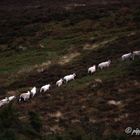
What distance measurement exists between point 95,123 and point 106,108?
347 centimetres

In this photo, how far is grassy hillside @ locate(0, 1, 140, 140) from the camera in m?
31.7

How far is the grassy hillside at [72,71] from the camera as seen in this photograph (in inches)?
1248

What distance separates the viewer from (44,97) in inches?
1652

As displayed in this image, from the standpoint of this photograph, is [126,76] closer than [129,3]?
Yes

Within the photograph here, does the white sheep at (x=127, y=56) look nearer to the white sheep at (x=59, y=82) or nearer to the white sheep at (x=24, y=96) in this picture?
the white sheep at (x=59, y=82)

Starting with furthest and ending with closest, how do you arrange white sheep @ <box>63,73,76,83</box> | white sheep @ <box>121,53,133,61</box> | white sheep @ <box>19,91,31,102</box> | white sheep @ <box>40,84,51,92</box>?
white sheep @ <box>121,53,133,61</box>
white sheep @ <box>63,73,76,83</box>
white sheep @ <box>40,84,51,92</box>
white sheep @ <box>19,91,31,102</box>

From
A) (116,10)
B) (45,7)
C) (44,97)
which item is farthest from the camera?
(45,7)

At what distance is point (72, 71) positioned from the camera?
51719 millimetres

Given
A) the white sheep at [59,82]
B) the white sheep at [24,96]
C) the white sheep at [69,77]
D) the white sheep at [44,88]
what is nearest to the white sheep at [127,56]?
the white sheep at [69,77]

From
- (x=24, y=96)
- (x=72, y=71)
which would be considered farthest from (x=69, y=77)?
(x=24, y=96)

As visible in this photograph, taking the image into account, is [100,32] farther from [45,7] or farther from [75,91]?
[75,91]

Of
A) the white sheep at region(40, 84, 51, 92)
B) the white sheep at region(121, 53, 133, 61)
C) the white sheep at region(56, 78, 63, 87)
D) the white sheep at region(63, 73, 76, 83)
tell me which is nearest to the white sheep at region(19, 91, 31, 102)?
the white sheep at region(40, 84, 51, 92)

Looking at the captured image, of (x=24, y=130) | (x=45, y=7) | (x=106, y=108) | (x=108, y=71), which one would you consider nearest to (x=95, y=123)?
(x=106, y=108)

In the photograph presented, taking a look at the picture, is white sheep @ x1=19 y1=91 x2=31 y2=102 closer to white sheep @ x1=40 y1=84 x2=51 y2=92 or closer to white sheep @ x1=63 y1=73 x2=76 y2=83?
white sheep @ x1=40 y1=84 x2=51 y2=92
